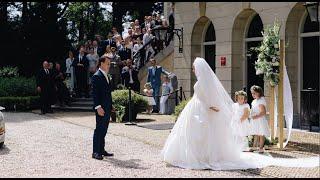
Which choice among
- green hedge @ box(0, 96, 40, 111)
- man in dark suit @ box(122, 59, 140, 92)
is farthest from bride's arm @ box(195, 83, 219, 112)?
green hedge @ box(0, 96, 40, 111)

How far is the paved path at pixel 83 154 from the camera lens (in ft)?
27.4

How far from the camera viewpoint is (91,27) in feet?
144

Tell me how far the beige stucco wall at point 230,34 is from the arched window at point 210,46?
258mm

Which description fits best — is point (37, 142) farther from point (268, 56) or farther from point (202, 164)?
point (268, 56)

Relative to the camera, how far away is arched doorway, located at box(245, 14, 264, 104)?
55.1 ft

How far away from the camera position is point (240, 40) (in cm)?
1736

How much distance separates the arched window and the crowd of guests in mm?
1697

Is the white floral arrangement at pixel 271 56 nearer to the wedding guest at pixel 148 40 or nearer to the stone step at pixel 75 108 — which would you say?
the wedding guest at pixel 148 40

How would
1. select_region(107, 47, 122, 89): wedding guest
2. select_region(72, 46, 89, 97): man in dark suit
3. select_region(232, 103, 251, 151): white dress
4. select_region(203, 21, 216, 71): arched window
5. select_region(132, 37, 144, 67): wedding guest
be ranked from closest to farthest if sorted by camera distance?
select_region(232, 103, 251, 151): white dress → select_region(203, 21, 216, 71): arched window → select_region(107, 47, 122, 89): wedding guest → select_region(132, 37, 144, 67): wedding guest → select_region(72, 46, 89, 97): man in dark suit

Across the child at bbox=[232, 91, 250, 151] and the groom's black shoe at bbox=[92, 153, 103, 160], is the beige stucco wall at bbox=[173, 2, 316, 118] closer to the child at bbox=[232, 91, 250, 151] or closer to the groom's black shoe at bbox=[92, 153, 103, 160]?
the child at bbox=[232, 91, 250, 151]

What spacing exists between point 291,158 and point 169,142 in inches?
98.2

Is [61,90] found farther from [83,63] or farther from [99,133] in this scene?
[99,133]

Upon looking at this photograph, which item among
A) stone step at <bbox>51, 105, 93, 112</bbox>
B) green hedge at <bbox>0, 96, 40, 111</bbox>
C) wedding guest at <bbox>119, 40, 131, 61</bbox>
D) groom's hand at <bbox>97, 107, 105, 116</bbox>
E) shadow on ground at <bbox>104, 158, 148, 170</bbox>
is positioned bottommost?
shadow on ground at <bbox>104, 158, 148, 170</bbox>

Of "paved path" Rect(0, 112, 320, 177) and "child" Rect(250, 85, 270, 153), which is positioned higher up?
"child" Rect(250, 85, 270, 153)
